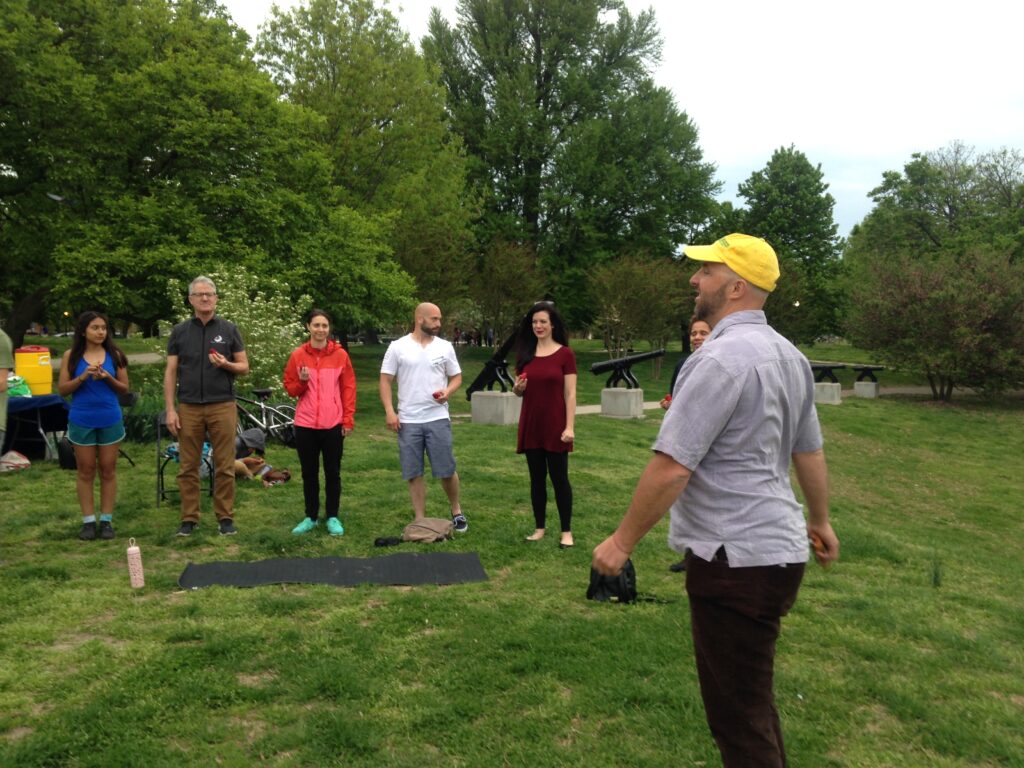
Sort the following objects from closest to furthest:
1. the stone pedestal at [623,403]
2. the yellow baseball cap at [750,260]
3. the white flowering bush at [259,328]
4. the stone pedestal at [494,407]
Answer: the yellow baseball cap at [750,260] → the white flowering bush at [259,328] → the stone pedestal at [494,407] → the stone pedestal at [623,403]

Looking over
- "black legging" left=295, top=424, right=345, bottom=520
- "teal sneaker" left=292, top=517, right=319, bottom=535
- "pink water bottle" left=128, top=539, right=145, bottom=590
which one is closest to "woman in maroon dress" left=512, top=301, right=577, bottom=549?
"black legging" left=295, top=424, right=345, bottom=520

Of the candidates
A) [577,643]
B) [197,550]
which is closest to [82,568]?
[197,550]

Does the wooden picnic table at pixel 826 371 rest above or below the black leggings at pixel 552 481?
above

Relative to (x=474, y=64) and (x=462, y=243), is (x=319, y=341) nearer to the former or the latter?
(x=462, y=243)

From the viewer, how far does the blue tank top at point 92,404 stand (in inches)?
233

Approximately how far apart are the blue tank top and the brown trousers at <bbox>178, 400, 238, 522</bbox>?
54cm

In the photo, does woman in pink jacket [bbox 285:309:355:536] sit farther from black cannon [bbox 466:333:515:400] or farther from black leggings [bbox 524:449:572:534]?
black cannon [bbox 466:333:515:400]

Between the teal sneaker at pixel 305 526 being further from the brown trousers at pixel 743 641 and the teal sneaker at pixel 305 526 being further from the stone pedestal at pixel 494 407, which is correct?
the stone pedestal at pixel 494 407

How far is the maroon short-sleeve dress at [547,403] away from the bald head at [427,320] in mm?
925

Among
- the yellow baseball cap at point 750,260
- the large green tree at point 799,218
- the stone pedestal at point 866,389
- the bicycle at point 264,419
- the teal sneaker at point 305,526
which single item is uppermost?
the large green tree at point 799,218

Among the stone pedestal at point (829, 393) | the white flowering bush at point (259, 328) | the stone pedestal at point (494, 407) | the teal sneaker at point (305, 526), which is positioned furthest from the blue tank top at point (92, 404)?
the stone pedestal at point (829, 393)

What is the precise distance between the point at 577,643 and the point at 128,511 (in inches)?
195

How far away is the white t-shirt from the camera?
609cm

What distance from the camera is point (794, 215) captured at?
125 ft
